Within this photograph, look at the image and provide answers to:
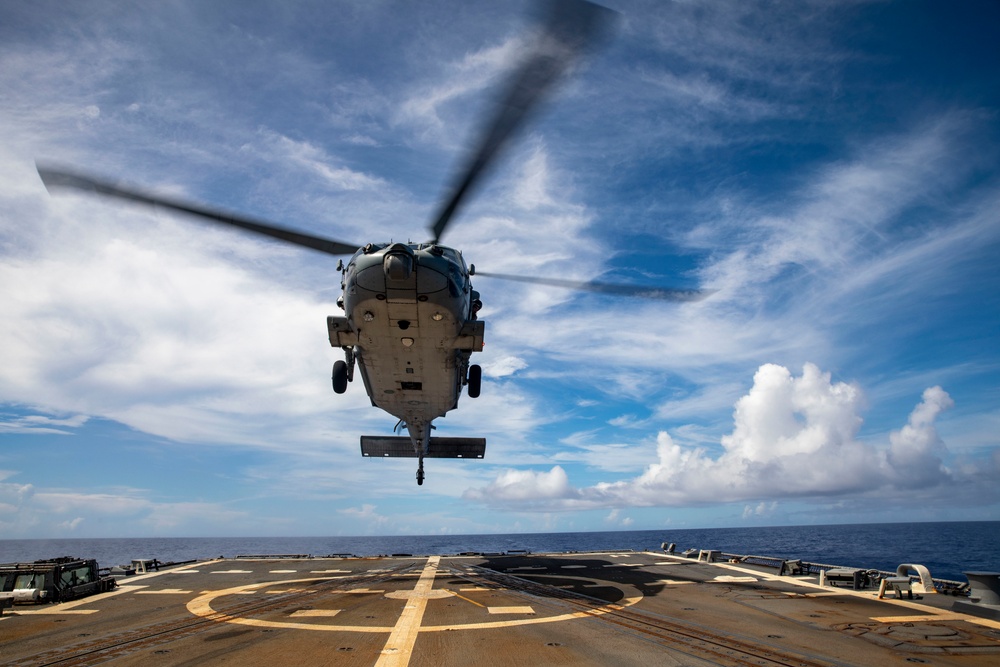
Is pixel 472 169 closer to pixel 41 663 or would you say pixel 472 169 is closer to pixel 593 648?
pixel 593 648

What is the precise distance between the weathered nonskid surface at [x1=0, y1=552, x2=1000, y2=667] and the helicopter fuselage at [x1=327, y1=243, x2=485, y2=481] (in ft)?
28.1

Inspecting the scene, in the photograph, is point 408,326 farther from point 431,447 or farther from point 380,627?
point 431,447

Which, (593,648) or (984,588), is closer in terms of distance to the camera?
(593,648)

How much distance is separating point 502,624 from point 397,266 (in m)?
11.1

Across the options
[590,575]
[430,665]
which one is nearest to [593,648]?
[430,665]

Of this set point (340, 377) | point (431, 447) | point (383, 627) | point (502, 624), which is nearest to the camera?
point (383, 627)

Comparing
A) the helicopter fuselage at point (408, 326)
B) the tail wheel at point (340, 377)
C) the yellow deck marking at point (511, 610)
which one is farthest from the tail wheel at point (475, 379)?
the yellow deck marking at point (511, 610)

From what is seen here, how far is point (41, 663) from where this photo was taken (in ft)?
36.9

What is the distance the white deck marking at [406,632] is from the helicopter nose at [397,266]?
1029 centimetres

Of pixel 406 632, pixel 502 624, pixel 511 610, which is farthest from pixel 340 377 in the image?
pixel 502 624

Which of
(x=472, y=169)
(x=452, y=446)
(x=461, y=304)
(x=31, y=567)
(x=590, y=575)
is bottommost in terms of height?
(x=590, y=575)

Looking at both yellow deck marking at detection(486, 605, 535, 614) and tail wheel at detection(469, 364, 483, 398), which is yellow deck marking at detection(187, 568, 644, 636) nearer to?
yellow deck marking at detection(486, 605, 535, 614)

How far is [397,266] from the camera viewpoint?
17.2m

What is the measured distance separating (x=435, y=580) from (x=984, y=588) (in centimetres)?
2031
